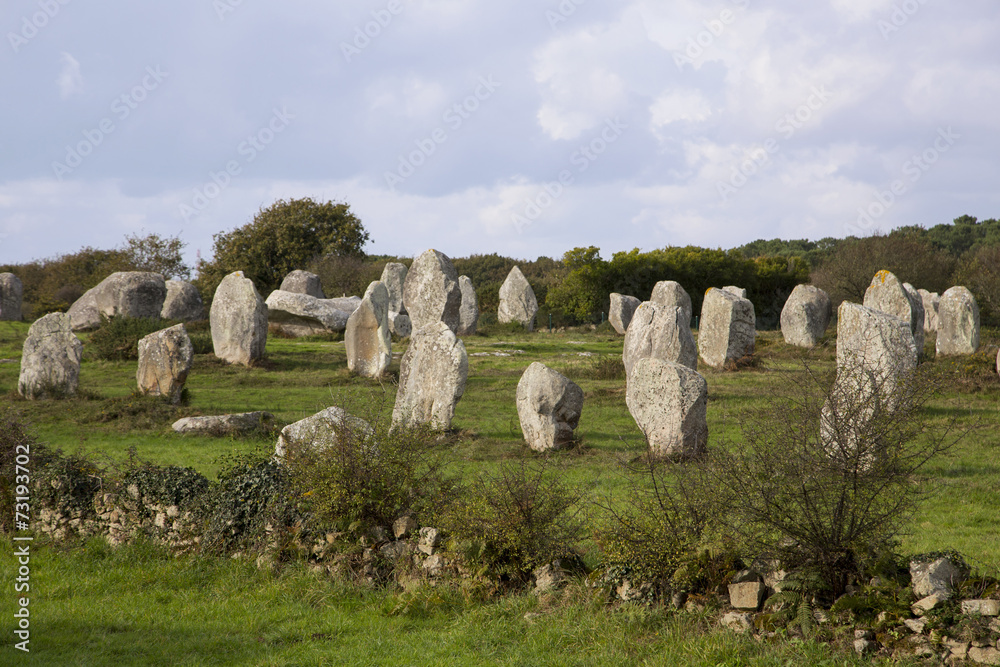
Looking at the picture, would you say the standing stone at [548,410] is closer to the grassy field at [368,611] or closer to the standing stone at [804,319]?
the grassy field at [368,611]

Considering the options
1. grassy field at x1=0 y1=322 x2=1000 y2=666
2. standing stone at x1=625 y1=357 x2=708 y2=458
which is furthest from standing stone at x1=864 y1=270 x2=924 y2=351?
standing stone at x1=625 y1=357 x2=708 y2=458

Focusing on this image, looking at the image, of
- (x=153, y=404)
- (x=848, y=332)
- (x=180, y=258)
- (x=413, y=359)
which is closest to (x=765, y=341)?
(x=848, y=332)

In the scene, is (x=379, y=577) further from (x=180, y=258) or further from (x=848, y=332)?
(x=180, y=258)

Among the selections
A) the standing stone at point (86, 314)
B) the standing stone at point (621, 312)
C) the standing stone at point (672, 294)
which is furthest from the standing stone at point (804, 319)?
the standing stone at point (86, 314)

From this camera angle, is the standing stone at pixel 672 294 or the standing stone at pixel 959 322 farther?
the standing stone at pixel 672 294

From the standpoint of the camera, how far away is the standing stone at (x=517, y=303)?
33.8 meters

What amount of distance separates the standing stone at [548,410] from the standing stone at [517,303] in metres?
21.7

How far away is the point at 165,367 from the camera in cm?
1516

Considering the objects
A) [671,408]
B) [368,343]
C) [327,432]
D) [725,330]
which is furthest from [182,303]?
[327,432]

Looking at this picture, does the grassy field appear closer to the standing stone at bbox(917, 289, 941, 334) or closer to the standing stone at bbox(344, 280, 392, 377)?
the standing stone at bbox(344, 280, 392, 377)

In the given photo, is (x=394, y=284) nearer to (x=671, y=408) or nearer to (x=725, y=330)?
(x=725, y=330)

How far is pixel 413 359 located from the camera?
13.1m

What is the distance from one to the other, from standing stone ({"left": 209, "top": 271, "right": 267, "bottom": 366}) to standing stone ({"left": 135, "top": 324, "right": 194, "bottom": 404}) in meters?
5.21

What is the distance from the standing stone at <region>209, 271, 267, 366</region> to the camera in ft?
67.9
